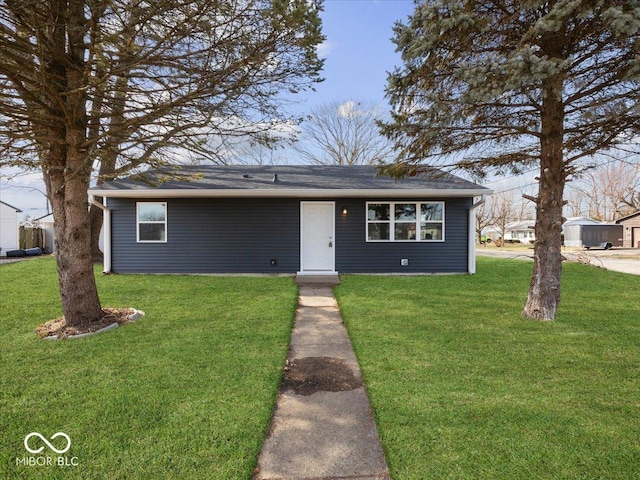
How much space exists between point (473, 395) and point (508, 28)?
14.6 ft

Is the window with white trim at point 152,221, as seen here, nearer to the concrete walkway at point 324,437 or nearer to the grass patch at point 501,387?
the grass patch at point 501,387

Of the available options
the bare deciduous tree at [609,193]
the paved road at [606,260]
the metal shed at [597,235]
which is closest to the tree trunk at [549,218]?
the paved road at [606,260]

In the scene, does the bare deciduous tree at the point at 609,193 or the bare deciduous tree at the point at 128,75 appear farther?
the bare deciduous tree at the point at 609,193

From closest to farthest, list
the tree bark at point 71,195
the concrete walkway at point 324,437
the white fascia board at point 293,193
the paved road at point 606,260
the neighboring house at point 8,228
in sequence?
1. the concrete walkway at point 324,437
2. the tree bark at point 71,195
3. the white fascia board at point 293,193
4. the paved road at point 606,260
5. the neighboring house at point 8,228

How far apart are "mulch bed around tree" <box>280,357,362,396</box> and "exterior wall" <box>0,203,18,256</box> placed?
71.4ft

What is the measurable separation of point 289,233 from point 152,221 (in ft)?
12.5

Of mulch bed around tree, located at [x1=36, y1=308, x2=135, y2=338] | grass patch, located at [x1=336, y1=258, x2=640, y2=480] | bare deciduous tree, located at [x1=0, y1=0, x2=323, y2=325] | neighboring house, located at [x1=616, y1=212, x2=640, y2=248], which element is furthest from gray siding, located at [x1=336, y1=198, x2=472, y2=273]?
neighboring house, located at [x1=616, y1=212, x2=640, y2=248]

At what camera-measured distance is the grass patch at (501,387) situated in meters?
1.98

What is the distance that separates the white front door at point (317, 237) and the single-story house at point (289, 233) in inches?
1.1

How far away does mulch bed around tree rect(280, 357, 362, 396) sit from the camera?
2.97m

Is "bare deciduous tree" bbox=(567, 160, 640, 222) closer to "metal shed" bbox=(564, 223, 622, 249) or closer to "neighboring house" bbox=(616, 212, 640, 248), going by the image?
"neighboring house" bbox=(616, 212, 640, 248)

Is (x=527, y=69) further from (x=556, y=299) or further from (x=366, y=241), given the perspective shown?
(x=366, y=241)

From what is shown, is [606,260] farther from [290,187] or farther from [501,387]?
[501,387]

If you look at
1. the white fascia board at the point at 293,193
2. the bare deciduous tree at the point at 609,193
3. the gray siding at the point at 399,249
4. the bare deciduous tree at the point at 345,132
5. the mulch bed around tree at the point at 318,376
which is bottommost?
the mulch bed around tree at the point at 318,376
